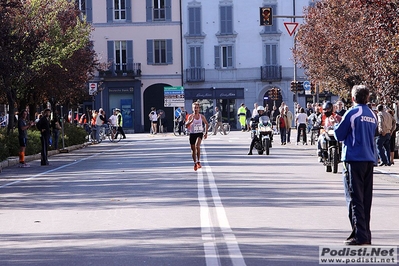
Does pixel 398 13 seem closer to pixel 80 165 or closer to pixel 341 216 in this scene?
pixel 341 216

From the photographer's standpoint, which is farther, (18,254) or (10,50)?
(10,50)

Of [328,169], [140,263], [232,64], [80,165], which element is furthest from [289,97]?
[140,263]

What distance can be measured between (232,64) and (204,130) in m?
44.8

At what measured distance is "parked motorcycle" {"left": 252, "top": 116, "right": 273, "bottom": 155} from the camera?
3164 cm

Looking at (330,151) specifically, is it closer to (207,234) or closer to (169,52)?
(207,234)

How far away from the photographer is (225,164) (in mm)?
26609

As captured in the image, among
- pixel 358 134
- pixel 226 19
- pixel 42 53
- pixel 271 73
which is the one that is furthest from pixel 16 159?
pixel 226 19

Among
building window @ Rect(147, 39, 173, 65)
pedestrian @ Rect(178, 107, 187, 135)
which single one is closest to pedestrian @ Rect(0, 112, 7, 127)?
pedestrian @ Rect(178, 107, 187, 135)

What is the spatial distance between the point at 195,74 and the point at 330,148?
4873 centimetres

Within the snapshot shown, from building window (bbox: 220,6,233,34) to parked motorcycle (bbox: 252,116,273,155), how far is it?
38942 mm

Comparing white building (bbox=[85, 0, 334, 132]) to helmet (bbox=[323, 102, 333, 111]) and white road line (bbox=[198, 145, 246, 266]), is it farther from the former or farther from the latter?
white road line (bbox=[198, 145, 246, 266])

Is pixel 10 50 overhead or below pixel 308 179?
overhead

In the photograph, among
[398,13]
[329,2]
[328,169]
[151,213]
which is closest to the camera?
[151,213]

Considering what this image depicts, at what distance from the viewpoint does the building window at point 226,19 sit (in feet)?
232
